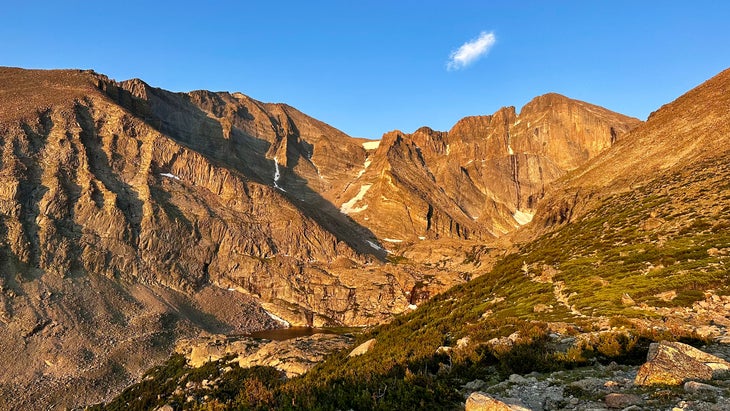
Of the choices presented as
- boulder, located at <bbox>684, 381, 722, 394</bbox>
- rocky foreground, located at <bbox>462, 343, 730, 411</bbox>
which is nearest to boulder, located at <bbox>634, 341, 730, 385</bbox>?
rocky foreground, located at <bbox>462, 343, 730, 411</bbox>

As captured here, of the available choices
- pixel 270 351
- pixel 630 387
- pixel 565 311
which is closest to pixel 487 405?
pixel 630 387

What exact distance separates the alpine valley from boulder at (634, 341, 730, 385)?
122 mm

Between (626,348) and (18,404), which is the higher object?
(626,348)

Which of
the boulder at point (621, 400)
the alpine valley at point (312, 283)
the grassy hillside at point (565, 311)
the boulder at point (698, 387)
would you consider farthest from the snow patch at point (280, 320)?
the boulder at point (698, 387)

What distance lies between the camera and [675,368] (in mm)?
12188

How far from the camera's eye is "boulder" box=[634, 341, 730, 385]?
38.8ft

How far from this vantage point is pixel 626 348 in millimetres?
17656

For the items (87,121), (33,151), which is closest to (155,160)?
(87,121)

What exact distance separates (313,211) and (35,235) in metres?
107

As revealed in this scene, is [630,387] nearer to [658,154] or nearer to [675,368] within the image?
[675,368]

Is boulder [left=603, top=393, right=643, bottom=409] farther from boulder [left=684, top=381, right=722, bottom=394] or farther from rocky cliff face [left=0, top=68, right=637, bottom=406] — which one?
rocky cliff face [left=0, top=68, right=637, bottom=406]

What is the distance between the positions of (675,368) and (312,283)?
455ft

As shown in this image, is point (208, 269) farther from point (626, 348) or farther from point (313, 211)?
point (626, 348)

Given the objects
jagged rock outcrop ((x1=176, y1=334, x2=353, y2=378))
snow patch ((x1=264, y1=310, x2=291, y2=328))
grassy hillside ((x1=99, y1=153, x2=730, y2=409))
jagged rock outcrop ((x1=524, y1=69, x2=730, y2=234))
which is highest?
jagged rock outcrop ((x1=524, y1=69, x2=730, y2=234))
